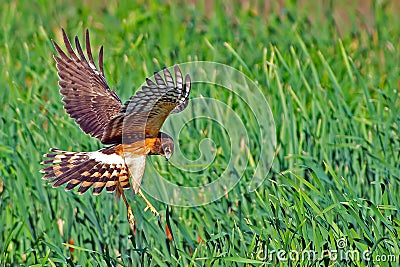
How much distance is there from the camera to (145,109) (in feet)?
→ 8.63

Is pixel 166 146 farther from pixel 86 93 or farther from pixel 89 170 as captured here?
pixel 86 93

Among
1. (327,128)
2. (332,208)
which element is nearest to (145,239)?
(332,208)

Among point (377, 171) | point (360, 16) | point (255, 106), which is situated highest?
point (360, 16)

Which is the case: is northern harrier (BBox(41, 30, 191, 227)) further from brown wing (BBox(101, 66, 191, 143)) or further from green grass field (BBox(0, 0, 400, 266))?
green grass field (BBox(0, 0, 400, 266))

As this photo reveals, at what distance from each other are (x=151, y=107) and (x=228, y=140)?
83cm

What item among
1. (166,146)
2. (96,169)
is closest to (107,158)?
(96,169)

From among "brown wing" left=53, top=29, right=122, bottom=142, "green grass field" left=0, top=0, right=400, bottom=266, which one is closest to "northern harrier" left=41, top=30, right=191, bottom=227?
"brown wing" left=53, top=29, right=122, bottom=142

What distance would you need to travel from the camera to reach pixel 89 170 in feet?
9.12

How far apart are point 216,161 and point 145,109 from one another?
0.71 meters

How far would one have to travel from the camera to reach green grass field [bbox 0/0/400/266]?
102 inches

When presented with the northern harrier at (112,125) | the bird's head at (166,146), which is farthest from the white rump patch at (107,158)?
the bird's head at (166,146)

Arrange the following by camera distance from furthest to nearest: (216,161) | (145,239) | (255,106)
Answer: (255,106)
(216,161)
(145,239)

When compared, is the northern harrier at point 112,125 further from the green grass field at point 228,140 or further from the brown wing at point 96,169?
the green grass field at point 228,140

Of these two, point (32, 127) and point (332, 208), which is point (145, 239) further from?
point (32, 127)
